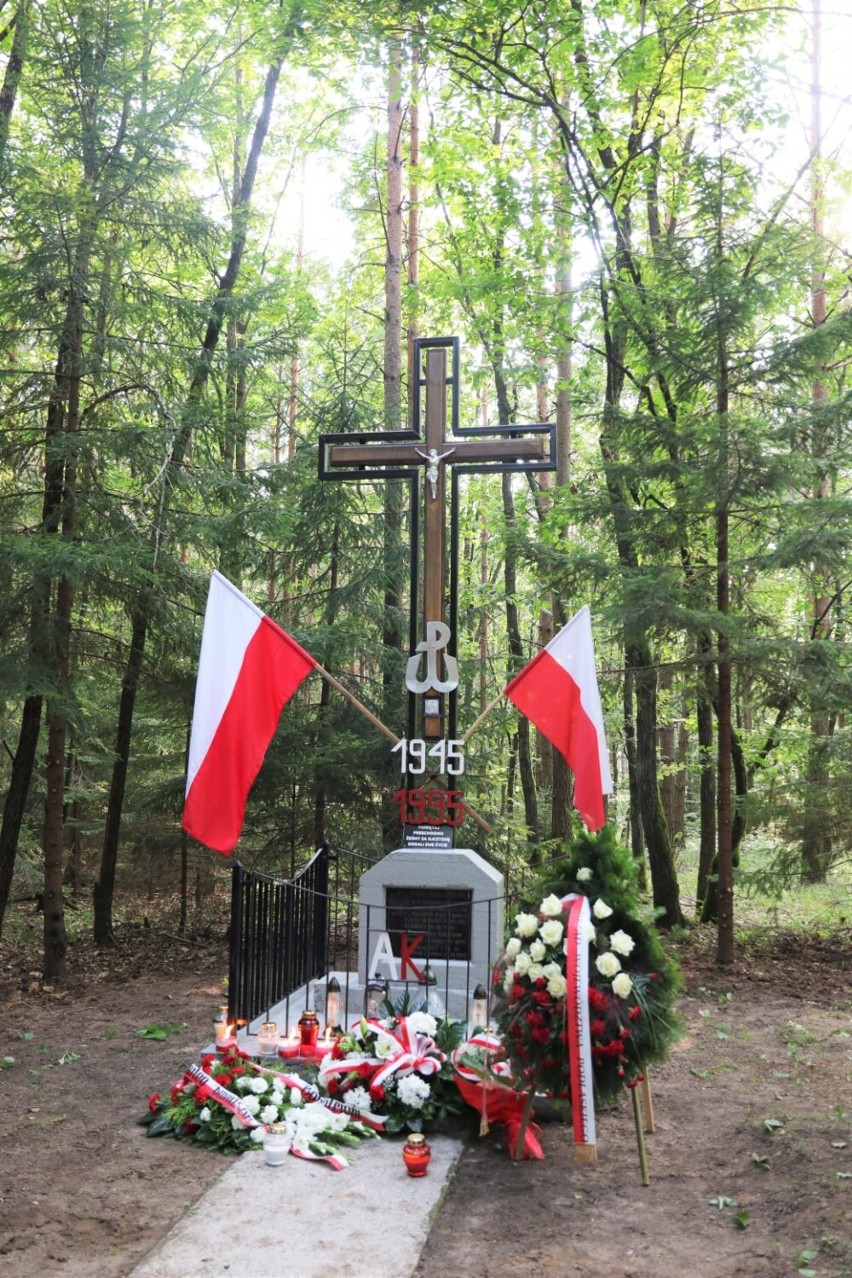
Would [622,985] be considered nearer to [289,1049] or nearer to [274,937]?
[289,1049]

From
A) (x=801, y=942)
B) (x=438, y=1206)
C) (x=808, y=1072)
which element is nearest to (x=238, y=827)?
(x=438, y=1206)

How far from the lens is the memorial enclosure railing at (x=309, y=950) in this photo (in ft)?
20.5

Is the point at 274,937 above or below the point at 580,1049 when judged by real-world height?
below

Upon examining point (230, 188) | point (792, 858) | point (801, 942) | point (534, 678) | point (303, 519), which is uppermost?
point (230, 188)

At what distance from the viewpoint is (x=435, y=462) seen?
7363mm

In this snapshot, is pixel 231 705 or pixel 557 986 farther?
pixel 231 705

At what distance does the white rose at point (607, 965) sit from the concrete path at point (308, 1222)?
1148 mm

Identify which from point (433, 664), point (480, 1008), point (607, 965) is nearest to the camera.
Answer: point (607, 965)

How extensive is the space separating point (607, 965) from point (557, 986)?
0.76ft

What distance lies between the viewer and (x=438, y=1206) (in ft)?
13.5

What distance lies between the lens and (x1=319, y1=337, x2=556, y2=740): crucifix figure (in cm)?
717

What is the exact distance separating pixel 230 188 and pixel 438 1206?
17.5 metres

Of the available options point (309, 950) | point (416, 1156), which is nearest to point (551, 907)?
point (416, 1156)

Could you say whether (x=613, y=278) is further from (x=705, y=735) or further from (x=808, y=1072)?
(x=808, y=1072)
